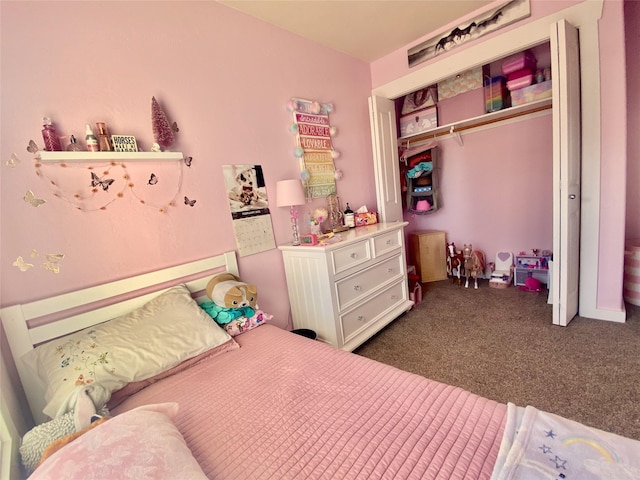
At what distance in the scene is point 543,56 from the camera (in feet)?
8.91

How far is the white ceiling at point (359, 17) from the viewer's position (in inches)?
80.0

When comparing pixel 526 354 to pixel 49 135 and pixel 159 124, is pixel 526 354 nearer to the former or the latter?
pixel 159 124

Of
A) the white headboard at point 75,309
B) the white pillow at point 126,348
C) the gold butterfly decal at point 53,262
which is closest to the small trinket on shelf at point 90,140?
the gold butterfly decal at point 53,262

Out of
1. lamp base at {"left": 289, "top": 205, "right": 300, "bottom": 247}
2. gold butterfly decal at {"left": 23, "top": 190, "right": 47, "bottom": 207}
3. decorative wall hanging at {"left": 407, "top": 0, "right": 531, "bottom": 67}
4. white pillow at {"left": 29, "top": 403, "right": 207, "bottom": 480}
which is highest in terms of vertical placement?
decorative wall hanging at {"left": 407, "top": 0, "right": 531, "bottom": 67}

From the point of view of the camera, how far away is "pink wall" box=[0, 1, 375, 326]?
127 centimetres

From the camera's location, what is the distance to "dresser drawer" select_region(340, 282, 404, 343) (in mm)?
2096

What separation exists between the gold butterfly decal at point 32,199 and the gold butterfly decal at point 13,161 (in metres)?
0.12

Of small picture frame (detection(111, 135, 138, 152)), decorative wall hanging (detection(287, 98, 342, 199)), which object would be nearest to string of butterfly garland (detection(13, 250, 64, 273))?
small picture frame (detection(111, 135, 138, 152))

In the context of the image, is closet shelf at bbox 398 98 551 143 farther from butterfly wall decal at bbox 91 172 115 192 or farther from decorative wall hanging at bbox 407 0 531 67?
butterfly wall decal at bbox 91 172 115 192

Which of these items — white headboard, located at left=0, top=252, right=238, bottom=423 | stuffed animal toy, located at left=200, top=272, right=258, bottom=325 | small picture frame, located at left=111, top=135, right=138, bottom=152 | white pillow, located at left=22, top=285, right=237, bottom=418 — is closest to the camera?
white pillow, located at left=22, top=285, right=237, bottom=418

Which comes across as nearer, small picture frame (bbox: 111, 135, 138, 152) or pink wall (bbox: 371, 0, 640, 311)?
small picture frame (bbox: 111, 135, 138, 152)

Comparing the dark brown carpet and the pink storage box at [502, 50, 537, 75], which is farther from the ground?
the pink storage box at [502, 50, 537, 75]

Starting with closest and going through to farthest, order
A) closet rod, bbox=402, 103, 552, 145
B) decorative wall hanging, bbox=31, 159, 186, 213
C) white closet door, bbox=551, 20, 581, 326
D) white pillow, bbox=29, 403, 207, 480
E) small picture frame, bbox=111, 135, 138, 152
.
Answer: white pillow, bbox=29, 403, 207, 480
decorative wall hanging, bbox=31, 159, 186, 213
small picture frame, bbox=111, 135, 138, 152
white closet door, bbox=551, 20, 581, 326
closet rod, bbox=402, 103, 552, 145

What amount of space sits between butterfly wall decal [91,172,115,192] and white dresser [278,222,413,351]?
1.09 metres
